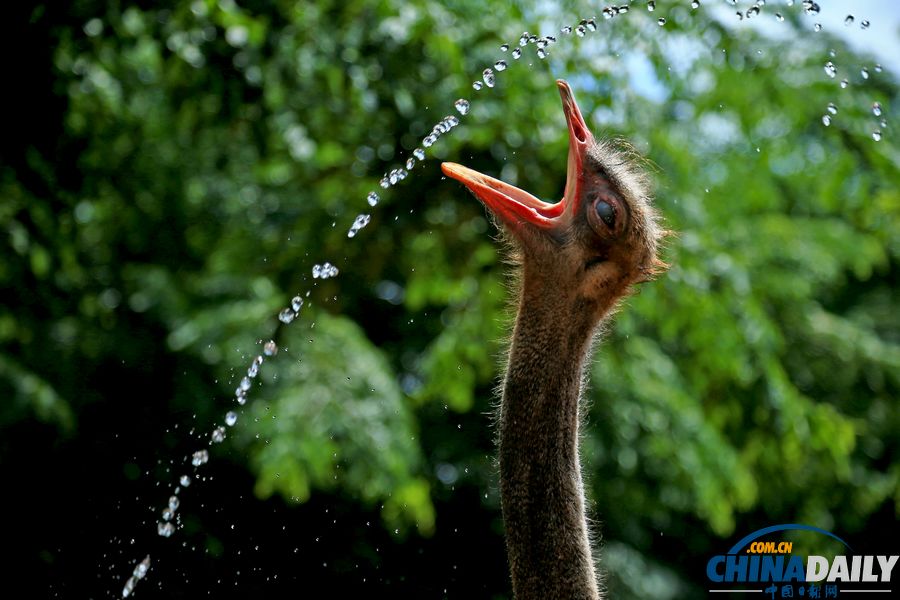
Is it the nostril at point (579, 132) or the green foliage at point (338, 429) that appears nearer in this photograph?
the nostril at point (579, 132)

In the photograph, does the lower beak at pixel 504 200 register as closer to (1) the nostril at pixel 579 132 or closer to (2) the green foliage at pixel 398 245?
(1) the nostril at pixel 579 132

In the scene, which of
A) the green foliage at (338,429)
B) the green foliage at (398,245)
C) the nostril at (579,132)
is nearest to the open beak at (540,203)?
the nostril at (579,132)

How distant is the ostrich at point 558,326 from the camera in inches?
91.0

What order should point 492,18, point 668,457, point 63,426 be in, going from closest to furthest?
point 492,18, point 63,426, point 668,457

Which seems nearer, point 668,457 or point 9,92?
point 9,92

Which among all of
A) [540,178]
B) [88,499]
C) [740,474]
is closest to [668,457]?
[740,474]

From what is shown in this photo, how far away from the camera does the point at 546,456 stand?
7.71 feet

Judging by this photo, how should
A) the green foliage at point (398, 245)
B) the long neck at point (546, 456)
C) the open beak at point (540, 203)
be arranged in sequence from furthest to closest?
the green foliage at point (398, 245) → the open beak at point (540, 203) → the long neck at point (546, 456)

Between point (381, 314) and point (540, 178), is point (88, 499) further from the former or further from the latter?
point (540, 178)

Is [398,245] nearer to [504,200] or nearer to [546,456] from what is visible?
[504,200]

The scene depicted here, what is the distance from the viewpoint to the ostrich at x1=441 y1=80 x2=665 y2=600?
2.31 m

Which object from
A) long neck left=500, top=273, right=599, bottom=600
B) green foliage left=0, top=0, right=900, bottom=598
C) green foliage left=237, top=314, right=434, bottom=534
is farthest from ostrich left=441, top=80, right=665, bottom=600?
green foliage left=237, top=314, right=434, bottom=534

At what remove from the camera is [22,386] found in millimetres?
4820

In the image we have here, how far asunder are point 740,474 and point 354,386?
5.58ft
